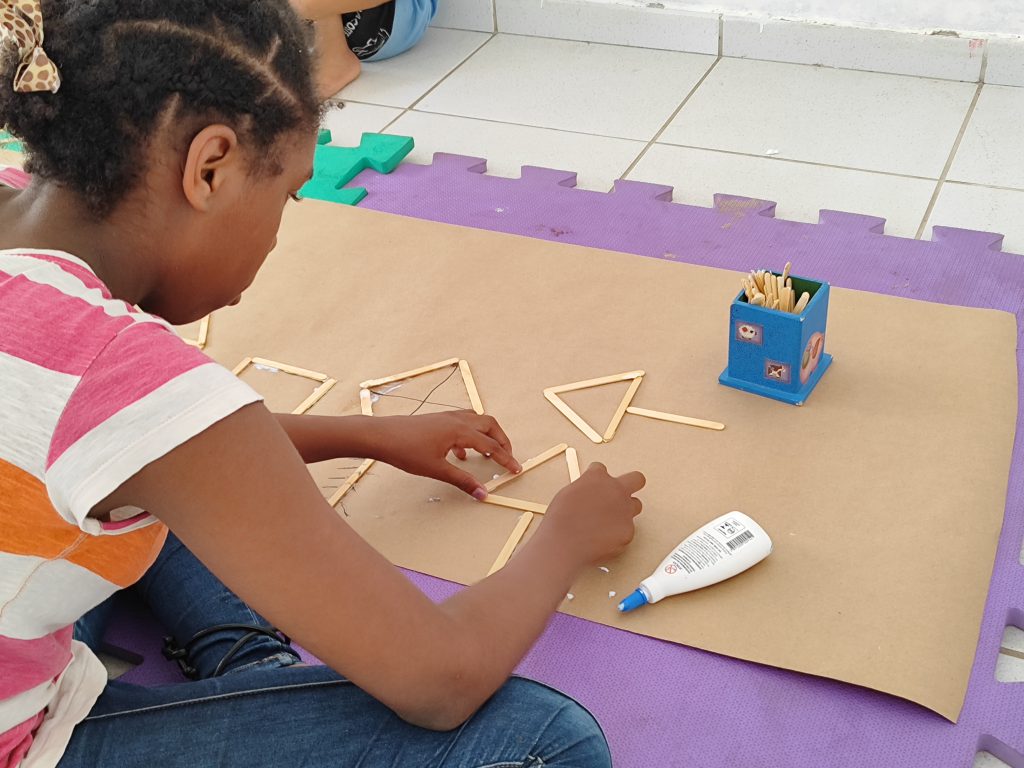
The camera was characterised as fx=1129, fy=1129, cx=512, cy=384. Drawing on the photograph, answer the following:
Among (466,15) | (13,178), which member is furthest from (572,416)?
(466,15)

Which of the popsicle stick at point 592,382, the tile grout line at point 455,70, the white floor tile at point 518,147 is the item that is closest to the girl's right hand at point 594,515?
the popsicle stick at point 592,382

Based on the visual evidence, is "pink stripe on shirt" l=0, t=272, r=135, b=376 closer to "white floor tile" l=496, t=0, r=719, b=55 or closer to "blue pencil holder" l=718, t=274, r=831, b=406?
"blue pencil holder" l=718, t=274, r=831, b=406

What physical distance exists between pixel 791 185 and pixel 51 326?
1.68 meters

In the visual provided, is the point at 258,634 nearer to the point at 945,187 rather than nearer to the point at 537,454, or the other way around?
the point at 537,454

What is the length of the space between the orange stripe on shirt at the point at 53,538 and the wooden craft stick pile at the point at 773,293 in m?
0.92

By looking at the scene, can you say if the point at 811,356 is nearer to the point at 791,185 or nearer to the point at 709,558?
the point at 709,558

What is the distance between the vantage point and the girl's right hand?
1188 mm

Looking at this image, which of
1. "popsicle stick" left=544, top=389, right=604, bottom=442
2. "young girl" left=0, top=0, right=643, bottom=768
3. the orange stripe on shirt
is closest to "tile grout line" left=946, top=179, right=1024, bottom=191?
"popsicle stick" left=544, top=389, right=604, bottom=442

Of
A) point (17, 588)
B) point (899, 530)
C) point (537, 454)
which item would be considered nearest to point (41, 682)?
point (17, 588)

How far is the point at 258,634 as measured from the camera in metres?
1.29

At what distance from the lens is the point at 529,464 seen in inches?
61.4

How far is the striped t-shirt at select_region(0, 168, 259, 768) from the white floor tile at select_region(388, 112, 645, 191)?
155cm

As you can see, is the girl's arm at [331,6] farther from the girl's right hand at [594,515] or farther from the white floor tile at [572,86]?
the girl's right hand at [594,515]

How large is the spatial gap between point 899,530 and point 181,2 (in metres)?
1.03
